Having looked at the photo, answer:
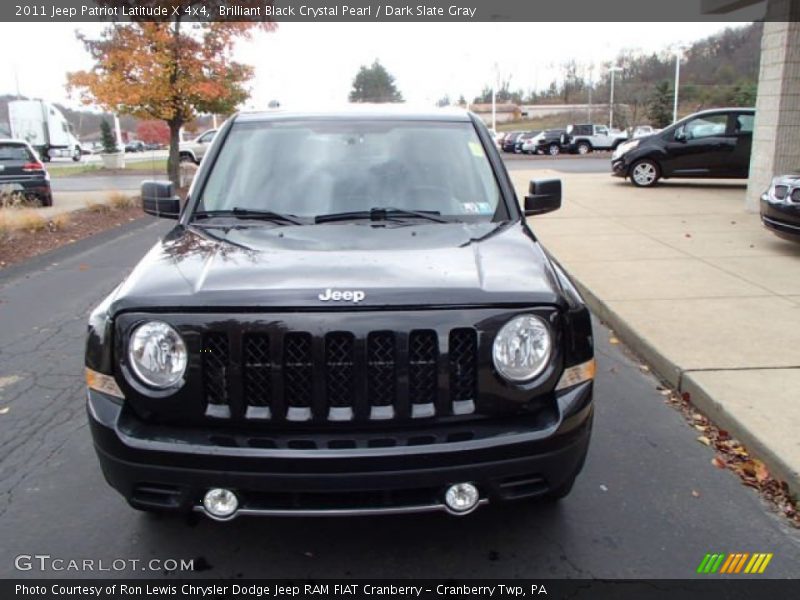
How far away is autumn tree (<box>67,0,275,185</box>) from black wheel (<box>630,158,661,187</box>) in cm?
941

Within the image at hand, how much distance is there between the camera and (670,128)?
1620 centimetres

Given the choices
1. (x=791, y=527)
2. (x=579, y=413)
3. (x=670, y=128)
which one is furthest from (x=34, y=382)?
(x=670, y=128)

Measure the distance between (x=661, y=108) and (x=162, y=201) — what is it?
66.3 metres

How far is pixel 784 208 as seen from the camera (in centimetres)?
802

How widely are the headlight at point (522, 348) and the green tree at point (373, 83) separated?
8230cm

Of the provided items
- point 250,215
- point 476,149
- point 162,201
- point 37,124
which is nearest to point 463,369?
point 250,215

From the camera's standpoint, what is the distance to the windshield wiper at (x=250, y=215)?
3.40 meters

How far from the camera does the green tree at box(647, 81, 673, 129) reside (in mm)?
62906

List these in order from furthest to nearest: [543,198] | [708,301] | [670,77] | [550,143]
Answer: [670,77]
[550,143]
[708,301]
[543,198]

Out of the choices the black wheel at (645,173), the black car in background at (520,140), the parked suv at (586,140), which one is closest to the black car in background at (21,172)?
the black wheel at (645,173)

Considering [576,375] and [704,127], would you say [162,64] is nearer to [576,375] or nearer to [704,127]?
[704,127]

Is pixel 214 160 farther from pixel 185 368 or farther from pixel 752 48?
pixel 752 48

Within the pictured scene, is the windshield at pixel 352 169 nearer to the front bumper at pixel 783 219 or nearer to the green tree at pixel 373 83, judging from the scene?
the front bumper at pixel 783 219

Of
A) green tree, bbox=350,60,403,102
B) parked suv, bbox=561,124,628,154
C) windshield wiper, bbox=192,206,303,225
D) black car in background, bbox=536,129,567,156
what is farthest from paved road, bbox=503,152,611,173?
green tree, bbox=350,60,403,102
